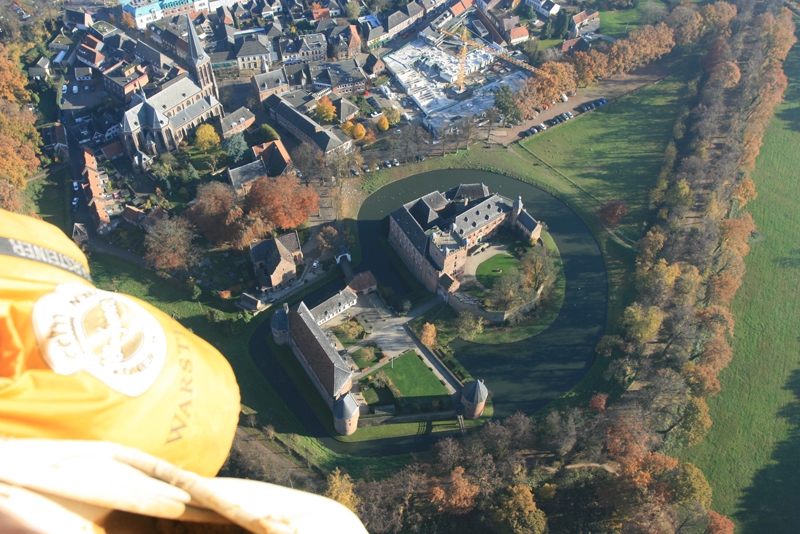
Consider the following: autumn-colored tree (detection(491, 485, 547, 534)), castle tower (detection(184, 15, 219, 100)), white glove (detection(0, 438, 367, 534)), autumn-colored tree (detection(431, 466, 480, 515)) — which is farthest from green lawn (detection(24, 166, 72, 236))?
white glove (detection(0, 438, 367, 534))

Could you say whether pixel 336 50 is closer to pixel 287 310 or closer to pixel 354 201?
pixel 354 201

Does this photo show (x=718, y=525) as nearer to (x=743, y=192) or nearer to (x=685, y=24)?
(x=743, y=192)

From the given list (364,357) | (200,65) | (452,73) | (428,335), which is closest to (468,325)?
(428,335)

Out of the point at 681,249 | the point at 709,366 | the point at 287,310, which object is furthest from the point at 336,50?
the point at 709,366

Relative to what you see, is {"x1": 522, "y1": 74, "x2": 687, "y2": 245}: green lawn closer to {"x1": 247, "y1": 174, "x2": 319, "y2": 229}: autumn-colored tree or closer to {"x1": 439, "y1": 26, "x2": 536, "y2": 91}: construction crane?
{"x1": 439, "y1": 26, "x2": 536, "y2": 91}: construction crane

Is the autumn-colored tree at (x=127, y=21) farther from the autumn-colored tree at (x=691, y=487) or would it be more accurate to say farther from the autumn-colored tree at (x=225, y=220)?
the autumn-colored tree at (x=691, y=487)

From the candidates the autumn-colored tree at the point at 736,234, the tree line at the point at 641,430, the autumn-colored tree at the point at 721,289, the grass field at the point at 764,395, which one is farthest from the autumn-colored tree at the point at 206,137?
the grass field at the point at 764,395
